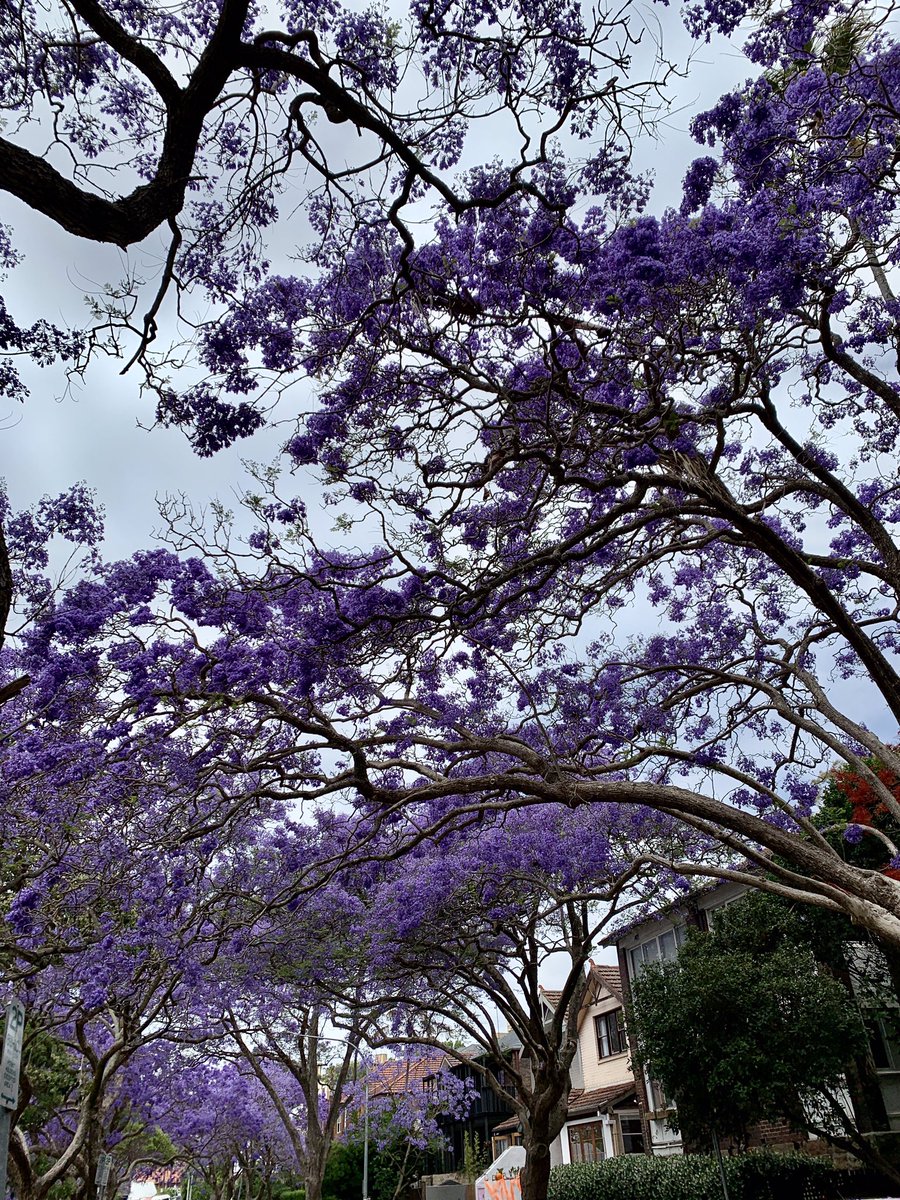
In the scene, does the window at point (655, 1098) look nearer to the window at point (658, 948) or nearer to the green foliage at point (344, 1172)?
the window at point (658, 948)

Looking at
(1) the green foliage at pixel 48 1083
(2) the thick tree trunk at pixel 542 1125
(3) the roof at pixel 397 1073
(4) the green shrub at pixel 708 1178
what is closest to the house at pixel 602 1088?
(4) the green shrub at pixel 708 1178

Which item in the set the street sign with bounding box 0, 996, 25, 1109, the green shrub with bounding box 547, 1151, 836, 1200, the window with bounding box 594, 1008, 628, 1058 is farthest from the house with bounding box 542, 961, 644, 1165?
the street sign with bounding box 0, 996, 25, 1109

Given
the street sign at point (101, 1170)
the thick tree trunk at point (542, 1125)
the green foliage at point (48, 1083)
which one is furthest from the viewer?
the green foliage at point (48, 1083)

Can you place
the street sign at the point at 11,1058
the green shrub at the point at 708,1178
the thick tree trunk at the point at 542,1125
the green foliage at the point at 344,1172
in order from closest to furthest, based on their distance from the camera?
the street sign at the point at 11,1058
the green shrub at the point at 708,1178
the thick tree trunk at the point at 542,1125
the green foliage at the point at 344,1172

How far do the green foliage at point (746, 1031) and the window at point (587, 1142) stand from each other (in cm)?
1430

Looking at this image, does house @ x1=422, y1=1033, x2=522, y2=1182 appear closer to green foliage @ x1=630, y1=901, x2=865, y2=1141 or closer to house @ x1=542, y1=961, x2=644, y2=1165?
house @ x1=542, y1=961, x2=644, y2=1165

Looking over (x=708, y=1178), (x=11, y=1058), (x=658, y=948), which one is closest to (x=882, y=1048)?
(x=708, y=1178)

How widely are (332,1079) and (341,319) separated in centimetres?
2916

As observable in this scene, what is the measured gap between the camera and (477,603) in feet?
28.3

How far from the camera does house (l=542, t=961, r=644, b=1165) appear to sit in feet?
85.8

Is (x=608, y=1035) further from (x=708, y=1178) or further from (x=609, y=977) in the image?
(x=708, y=1178)

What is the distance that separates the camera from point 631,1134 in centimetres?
2609

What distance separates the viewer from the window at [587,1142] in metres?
27.6

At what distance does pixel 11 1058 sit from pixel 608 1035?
27351 millimetres
